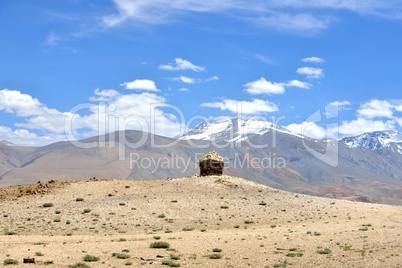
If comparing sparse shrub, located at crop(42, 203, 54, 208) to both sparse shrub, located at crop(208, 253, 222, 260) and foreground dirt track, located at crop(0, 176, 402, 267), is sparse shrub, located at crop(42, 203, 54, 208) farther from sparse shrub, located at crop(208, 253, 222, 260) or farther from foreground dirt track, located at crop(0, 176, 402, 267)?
sparse shrub, located at crop(208, 253, 222, 260)

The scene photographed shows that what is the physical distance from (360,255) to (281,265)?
552cm

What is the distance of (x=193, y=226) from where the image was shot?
4328 cm

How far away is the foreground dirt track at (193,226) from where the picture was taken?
29094 millimetres

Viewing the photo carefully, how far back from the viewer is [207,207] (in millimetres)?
49688

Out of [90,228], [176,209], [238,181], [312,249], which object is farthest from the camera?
[238,181]

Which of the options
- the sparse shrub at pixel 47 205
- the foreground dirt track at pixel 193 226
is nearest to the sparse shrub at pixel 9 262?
the foreground dirt track at pixel 193 226

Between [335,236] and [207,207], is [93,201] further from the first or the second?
[335,236]

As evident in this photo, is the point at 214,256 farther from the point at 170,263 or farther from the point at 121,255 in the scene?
the point at 121,255

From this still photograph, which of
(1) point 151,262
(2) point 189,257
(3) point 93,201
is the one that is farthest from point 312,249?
(3) point 93,201

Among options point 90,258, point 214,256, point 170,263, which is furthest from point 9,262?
point 214,256

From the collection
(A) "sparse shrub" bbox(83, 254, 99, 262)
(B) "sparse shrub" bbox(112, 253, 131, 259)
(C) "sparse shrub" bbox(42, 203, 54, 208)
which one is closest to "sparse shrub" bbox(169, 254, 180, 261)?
(B) "sparse shrub" bbox(112, 253, 131, 259)

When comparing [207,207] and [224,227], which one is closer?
[224,227]

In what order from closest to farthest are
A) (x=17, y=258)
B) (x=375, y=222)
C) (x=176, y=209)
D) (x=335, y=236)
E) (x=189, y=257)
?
1. (x=17, y=258)
2. (x=189, y=257)
3. (x=335, y=236)
4. (x=375, y=222)
5. (x=176, y=209)

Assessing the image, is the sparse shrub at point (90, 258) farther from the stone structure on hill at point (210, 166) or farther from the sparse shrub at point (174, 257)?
the stone structure on hill at point (210, 166)
